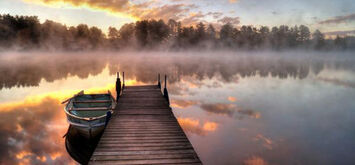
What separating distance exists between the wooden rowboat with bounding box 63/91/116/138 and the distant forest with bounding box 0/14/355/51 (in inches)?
4065

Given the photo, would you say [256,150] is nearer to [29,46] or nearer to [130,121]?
[130,121]

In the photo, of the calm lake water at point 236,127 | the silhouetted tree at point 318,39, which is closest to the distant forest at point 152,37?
the silhouetted tree at point 318,39

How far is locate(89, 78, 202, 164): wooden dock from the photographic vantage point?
6.46m

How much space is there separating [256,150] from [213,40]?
122159mm

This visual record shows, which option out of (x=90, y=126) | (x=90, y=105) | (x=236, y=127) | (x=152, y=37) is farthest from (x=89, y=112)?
(x=152, y=37)

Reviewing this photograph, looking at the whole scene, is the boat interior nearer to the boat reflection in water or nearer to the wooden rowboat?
the wooden rowboat

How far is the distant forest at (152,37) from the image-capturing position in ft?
338

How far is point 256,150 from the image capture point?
443 inches

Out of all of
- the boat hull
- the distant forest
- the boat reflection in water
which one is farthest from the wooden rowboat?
the distant forest

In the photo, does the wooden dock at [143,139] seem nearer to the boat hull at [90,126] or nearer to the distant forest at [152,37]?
the boat hull at [90,126]

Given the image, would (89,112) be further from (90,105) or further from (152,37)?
(152,37)

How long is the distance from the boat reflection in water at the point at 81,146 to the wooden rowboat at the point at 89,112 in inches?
18.3

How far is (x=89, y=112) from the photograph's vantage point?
528 inches

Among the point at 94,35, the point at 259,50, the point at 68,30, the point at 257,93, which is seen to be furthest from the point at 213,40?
the point at 257,93
